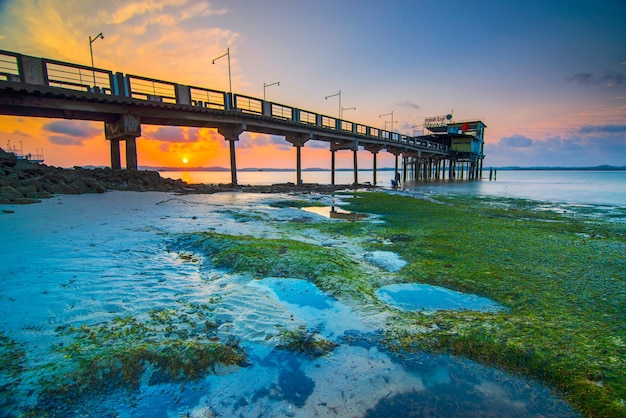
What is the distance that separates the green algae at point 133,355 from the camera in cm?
236

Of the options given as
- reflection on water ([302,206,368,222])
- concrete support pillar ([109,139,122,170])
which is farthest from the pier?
reflection on water ([302,206,368,222])

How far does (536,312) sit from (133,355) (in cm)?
478

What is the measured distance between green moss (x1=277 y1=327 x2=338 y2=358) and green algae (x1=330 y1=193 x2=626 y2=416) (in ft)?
2.43

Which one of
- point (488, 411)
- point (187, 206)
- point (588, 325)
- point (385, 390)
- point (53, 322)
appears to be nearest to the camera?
point (488, 411)

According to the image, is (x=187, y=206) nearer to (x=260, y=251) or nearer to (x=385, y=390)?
(x=260, y=251)

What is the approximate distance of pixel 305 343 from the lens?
125 inches

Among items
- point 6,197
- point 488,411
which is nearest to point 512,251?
point 488,411

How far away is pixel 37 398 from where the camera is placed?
2117 millimetres

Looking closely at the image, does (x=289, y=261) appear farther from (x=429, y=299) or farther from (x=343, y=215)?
(x=343, y=215)

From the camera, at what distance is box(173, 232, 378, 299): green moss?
4723mm

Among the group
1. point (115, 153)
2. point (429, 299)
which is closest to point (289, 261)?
point (429, 299)

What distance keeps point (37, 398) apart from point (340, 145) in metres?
35.7

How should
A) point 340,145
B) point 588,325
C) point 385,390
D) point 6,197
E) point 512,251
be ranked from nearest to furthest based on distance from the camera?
point 385,390 < point 588,325 < point 512,251 < point 6,197 < point 340,145

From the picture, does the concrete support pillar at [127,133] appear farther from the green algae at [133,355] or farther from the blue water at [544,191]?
the blue water at [544,191]
